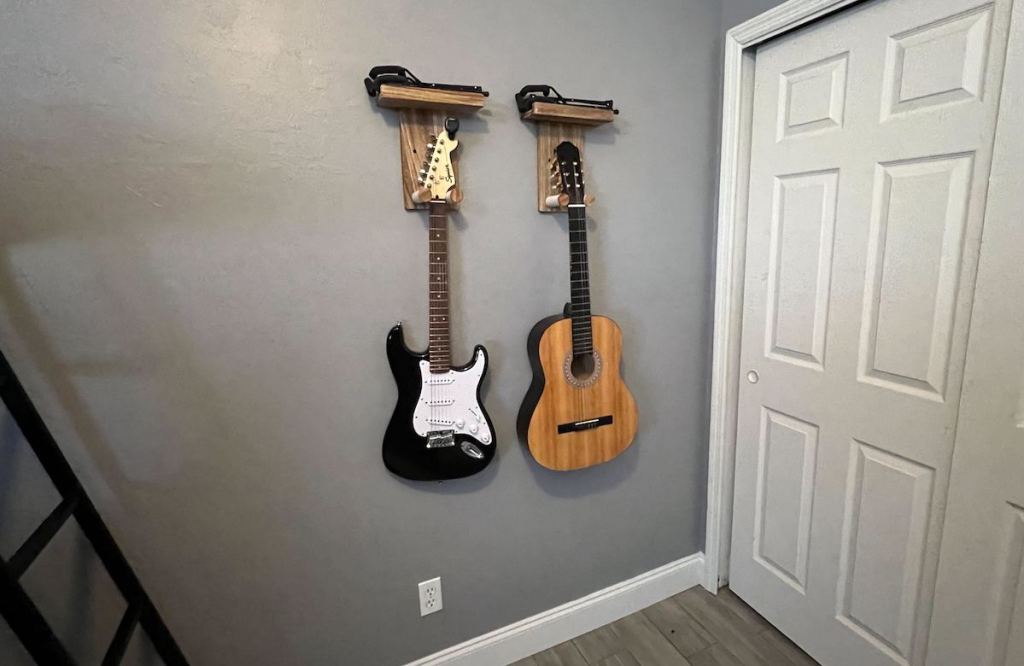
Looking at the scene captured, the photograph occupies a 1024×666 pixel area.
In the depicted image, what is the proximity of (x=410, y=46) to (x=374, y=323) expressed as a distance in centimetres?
68

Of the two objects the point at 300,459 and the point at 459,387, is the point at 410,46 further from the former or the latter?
the point at 300,459

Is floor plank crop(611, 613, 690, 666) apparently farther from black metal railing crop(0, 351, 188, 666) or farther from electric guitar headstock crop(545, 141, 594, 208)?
electric guitar headstock crop(545, 141, 594, 208)

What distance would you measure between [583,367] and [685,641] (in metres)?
1.03

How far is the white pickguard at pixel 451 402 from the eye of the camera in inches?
45.7

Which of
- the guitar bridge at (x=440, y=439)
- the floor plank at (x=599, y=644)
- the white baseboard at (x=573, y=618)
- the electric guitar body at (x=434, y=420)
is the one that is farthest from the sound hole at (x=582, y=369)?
the floor plank at (x=599, y=644)

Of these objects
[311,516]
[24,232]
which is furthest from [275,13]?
[311,516]

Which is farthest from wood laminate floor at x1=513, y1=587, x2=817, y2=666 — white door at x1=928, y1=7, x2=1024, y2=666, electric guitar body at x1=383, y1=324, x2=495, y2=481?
electric guitar body at x1=383, y1=324, x2=495, y2=481

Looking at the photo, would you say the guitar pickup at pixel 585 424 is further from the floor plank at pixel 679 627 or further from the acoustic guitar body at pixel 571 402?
the floor plank at pixel 679 627

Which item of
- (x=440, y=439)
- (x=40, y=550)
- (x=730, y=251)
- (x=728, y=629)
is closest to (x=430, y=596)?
(x=440, y=439)

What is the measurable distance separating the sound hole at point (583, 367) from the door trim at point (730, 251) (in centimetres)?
52

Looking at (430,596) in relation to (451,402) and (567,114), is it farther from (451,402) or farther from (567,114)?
(567,114)

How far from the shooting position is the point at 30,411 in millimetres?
856

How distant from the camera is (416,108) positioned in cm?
106

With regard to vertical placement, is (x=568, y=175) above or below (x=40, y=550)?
above
